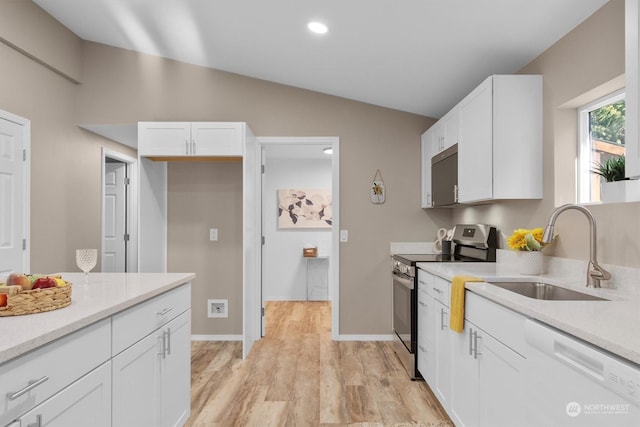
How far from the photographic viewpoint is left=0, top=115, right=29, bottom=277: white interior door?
2.82m

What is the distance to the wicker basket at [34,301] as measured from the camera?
46.7 inches

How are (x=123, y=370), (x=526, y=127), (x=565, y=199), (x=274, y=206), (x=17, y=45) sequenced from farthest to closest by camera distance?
1. (x=274, y=206)
2. (x=17, y=45)
3. (x=526, y=127)
4. (x=565, y=199)
5. (x=123, y=370)

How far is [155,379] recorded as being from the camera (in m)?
1.71

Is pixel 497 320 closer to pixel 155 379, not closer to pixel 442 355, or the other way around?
pixel 442 355

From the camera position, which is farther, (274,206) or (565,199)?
(274,206)

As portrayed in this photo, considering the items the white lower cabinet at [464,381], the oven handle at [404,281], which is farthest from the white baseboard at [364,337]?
the white lower cabinet at [464,381]

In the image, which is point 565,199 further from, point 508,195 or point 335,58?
point 335,58

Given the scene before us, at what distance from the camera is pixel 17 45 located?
2877 mm

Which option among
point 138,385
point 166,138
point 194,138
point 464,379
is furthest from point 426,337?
point 166,138

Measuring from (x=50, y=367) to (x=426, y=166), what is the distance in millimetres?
3433

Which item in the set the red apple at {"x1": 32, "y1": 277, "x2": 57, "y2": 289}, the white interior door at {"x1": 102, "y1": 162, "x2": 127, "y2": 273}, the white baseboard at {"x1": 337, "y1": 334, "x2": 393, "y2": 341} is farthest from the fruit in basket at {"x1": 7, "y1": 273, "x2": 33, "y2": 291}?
the white interior door at {"x1": 102, "y1": 162, "x2": 127, "y2": 273}

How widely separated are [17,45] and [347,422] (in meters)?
3.63

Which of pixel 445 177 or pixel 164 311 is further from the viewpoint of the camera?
pixel 445 177

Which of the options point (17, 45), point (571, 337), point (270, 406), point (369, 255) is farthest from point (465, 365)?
point (17, 45)
